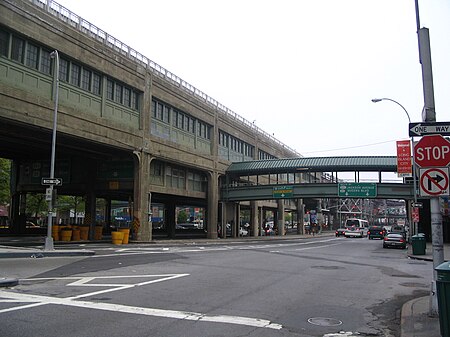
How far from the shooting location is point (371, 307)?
384 inches

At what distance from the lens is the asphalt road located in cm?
721

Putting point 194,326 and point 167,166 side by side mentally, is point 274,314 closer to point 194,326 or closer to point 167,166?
point 194,326

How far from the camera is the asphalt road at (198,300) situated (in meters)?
7.21

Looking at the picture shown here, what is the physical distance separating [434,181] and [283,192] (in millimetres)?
39790

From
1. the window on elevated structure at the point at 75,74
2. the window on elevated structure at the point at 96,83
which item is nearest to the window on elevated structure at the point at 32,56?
the window on elevated structure at the point at 75,74

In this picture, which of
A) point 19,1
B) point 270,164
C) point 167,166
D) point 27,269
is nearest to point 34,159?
point 167,166

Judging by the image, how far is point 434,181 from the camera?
796 centimetres

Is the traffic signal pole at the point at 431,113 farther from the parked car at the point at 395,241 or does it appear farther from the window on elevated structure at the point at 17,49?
the parked car at the point at 395,241

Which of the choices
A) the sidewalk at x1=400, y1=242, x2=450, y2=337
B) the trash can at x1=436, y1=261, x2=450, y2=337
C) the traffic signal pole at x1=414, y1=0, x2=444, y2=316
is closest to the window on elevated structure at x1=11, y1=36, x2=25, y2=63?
the traffic signal pole at x1=414, y1=0, x2=444, y2=316

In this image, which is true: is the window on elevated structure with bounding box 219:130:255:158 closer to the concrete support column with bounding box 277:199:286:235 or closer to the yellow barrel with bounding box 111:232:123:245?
the concrete support column with bounding box 277:199:286:235

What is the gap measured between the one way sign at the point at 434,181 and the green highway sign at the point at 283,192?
3957 centimetres

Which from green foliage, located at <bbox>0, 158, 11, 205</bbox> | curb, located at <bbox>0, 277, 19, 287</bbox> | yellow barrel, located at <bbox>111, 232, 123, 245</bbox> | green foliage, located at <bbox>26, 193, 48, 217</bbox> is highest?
green foliage, located at <bbox>0, 158, 11, 205</bbox>

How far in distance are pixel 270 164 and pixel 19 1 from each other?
31.9 metres

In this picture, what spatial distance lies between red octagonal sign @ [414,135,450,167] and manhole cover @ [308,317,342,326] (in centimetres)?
338
